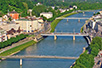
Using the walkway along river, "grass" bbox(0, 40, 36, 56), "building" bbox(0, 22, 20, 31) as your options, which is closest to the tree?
the walkway along river

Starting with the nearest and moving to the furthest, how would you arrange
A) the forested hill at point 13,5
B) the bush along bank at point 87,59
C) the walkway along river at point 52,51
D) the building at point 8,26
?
the bush along bank at point 87,59, the walkway along river at point 52,51, the building at point 8,26, the forested hill at point 13,5

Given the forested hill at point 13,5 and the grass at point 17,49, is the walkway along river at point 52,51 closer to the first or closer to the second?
the grass at point 17,49

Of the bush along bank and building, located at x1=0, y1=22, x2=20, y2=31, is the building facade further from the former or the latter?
the bush along bank

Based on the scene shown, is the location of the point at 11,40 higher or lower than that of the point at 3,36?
lower

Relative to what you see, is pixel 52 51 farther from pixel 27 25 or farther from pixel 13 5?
pixel 13 5

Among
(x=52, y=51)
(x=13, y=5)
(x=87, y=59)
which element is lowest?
(x=52, y=51)

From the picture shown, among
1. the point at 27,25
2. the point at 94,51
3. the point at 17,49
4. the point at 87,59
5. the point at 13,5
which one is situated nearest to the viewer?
the point at 87,59

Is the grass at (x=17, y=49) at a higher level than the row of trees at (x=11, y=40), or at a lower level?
lower

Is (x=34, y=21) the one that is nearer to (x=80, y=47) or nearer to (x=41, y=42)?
(x=41, y=42)

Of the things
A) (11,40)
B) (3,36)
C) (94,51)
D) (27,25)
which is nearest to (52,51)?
(11,40)

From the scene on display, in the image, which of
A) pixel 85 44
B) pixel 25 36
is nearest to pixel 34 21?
pixel 25 36

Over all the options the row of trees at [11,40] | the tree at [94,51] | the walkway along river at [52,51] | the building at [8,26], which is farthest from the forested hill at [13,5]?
the tree at [94,51]
